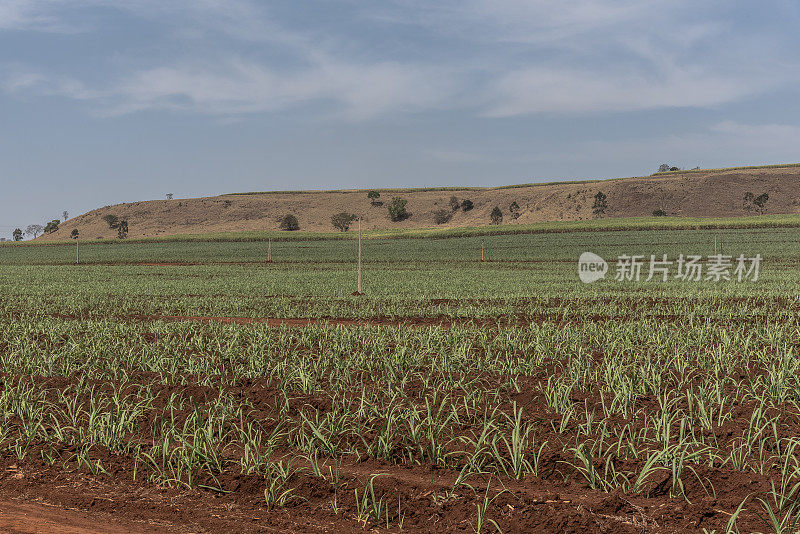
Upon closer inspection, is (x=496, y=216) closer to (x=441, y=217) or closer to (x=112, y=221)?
(x=441, y=217)

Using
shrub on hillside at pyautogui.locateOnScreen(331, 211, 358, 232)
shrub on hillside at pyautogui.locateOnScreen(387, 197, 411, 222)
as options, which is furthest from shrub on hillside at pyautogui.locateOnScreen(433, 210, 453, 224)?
shrub on hillside at pyautogui.locateOnScreen(331, 211, 358, 232)

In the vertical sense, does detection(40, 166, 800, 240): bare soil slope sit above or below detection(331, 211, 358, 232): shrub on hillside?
above

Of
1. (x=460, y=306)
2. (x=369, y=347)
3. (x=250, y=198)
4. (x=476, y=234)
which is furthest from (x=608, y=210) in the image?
(x=369, y=347)

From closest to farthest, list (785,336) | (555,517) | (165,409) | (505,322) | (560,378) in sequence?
(555,517) → (165,409) → (560,378) → (785,336) → (505,322)

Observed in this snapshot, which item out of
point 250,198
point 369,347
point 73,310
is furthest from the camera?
point 250,198

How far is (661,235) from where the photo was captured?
8188cm

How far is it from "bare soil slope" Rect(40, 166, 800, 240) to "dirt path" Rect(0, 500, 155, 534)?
15299cm

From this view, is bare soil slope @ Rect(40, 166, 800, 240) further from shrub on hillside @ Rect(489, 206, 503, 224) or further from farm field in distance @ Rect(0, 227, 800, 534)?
farm field in distance @ Rect(0, 227, 800, 534)

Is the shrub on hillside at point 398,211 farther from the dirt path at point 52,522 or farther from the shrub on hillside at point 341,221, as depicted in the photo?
the dirt path at point 52,522

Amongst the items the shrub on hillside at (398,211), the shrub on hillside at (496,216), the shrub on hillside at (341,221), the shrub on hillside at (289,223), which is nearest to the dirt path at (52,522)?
the shrub on hillside at (341,221)

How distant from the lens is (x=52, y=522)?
4.54 meters

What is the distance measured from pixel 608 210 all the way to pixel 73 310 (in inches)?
5807

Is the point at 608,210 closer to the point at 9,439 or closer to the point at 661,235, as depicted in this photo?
the point at 661,235

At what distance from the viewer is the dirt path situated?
14.4 ft
